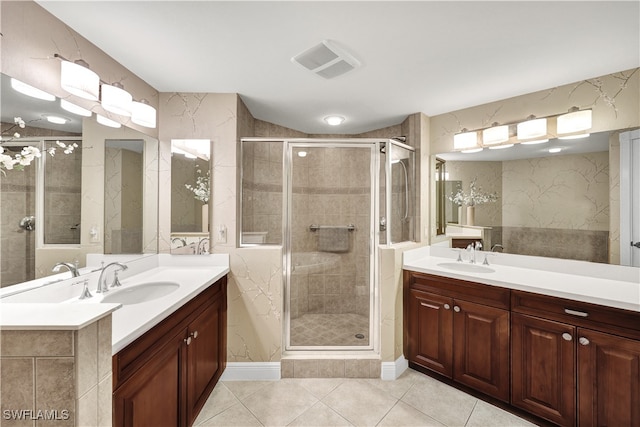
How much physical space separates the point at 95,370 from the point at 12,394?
162mm

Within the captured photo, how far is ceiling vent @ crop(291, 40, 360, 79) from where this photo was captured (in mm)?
1571

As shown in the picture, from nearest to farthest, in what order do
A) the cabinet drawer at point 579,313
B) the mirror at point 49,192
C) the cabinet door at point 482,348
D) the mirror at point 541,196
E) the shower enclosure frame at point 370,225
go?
the mirror at point 49,192 → the cabinet drawer at point 579,313 → the cabinet door at point 482,348 → the mirror at point 541,196 → the shower enclosure frame at point 370,225

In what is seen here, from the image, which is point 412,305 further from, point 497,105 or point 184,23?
point 184,23

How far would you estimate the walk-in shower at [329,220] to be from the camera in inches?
91.4

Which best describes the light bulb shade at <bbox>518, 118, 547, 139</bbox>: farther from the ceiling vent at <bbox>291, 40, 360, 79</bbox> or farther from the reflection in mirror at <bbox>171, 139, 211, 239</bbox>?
the reflection in mirror at <bbox>171, 139, 211, 239</bbox>

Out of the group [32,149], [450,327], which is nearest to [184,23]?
[32,149]

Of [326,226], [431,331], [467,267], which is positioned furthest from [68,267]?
[467,267]

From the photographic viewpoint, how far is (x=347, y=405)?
1866 millimetres

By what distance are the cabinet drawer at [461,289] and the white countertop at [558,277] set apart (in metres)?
0.04

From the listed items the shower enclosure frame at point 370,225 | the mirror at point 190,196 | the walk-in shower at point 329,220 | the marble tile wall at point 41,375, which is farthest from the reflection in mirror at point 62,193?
the shower enclosure frame at point 370,225

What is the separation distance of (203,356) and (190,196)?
121 centimetres

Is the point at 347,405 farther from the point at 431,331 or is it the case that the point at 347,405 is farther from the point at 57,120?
the point at 57,120

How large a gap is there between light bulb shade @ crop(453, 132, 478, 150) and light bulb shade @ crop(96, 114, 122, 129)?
2812 millimetres

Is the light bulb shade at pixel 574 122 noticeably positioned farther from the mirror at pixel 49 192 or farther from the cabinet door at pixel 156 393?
the mirror at pixel 49 192
